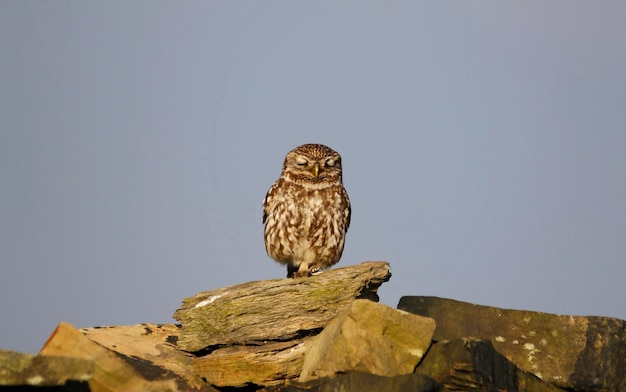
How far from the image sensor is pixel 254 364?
11383mm

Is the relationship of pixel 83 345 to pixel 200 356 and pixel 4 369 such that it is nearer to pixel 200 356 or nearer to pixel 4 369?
pixel 200 356

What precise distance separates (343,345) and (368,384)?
642mm

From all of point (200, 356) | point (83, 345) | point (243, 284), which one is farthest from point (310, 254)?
point (83, 345)

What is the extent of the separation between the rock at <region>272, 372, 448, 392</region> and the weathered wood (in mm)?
1464

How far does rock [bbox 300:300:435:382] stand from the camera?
33.0 ft

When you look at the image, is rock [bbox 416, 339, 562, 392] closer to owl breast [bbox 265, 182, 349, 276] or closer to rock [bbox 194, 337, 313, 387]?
rock [bbox 194, 337, 313, 387]

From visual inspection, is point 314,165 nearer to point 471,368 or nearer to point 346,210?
point 346,210

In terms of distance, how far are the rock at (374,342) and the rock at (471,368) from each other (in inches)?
8.3

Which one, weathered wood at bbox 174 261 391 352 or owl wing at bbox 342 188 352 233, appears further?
owl wing at bbox 342 188 352 233

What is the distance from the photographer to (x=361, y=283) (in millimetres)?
11828

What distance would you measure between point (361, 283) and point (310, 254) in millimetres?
2580

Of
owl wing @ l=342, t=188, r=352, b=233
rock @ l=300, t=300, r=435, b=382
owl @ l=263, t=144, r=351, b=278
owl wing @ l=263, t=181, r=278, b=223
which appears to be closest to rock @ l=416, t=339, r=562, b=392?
rock @ l=300, t=300, r=435, b=382

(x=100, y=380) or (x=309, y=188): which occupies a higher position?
(x=309, y=188)

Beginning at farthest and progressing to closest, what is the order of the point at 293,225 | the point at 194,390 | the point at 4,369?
the point at 293,225 < the point at 194,390 < the point at 4,369
